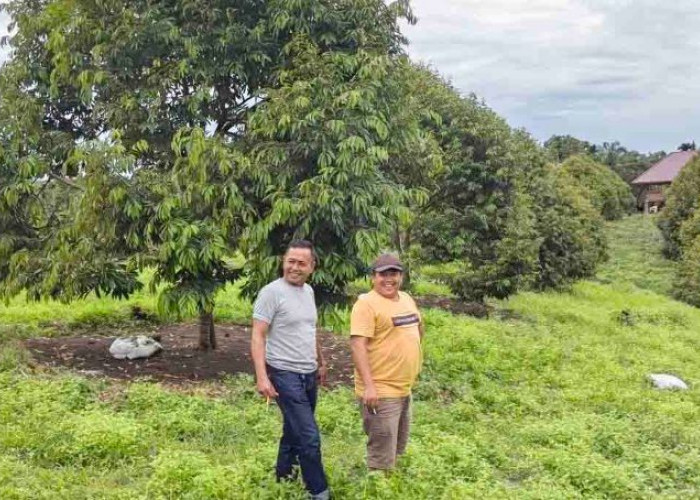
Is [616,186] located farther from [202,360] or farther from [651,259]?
[202,360]

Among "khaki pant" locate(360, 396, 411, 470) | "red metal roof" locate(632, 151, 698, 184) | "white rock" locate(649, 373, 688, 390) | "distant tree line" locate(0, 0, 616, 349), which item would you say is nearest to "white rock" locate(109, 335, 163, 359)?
"distant tree line" locate(0, 0, 616, 349)

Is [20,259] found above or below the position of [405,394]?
above

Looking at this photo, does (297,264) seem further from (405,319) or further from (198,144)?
(198,144)

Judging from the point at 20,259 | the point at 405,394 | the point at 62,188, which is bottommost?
the point at 405,394

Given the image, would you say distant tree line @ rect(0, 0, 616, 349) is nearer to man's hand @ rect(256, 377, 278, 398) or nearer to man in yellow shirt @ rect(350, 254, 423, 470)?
man in yellow shirt @ rect(350, 254, 423, 470)

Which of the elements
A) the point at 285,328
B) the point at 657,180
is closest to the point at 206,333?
the point at 285,328

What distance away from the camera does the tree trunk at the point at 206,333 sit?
30.0 feet

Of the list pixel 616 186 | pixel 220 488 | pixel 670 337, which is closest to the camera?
pixel 220 488

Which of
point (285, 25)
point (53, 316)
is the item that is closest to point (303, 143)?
point (285, 25)

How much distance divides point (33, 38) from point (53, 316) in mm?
5018

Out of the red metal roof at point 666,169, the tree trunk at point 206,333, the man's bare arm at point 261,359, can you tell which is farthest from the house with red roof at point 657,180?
the man's bare arm at point 261,359

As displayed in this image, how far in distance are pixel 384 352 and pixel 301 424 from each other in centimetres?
64

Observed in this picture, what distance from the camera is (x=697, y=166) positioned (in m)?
30.9

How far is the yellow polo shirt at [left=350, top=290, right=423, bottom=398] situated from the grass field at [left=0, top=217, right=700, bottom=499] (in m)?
0.57
